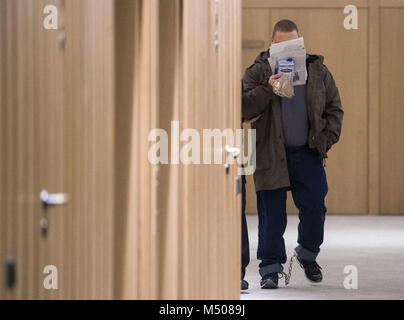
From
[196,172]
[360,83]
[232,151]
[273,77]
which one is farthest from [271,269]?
[360,83]

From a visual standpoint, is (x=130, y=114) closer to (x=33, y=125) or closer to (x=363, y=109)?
(x=33, y=125)

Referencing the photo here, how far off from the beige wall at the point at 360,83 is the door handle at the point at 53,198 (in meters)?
8.40

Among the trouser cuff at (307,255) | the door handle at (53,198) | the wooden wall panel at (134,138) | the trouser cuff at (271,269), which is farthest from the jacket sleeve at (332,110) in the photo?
the door handle at (53,198)

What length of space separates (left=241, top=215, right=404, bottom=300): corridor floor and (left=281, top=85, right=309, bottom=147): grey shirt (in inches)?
33.6

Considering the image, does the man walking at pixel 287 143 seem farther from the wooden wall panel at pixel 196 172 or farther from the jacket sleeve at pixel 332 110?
the wooden wall panel at pixel 196 172

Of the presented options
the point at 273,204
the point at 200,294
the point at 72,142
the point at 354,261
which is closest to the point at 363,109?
the point at 354,261

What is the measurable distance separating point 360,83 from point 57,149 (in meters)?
8.72

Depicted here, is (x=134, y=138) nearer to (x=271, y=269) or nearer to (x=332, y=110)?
(x=271, y=269)

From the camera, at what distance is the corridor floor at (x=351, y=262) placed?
420 centimetres

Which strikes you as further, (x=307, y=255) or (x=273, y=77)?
(x=307, y=255)

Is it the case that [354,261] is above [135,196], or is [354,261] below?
below

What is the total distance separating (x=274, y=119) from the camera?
4.42 m

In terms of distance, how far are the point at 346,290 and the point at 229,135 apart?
1994 millimetres

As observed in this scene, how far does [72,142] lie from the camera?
1172 mm
